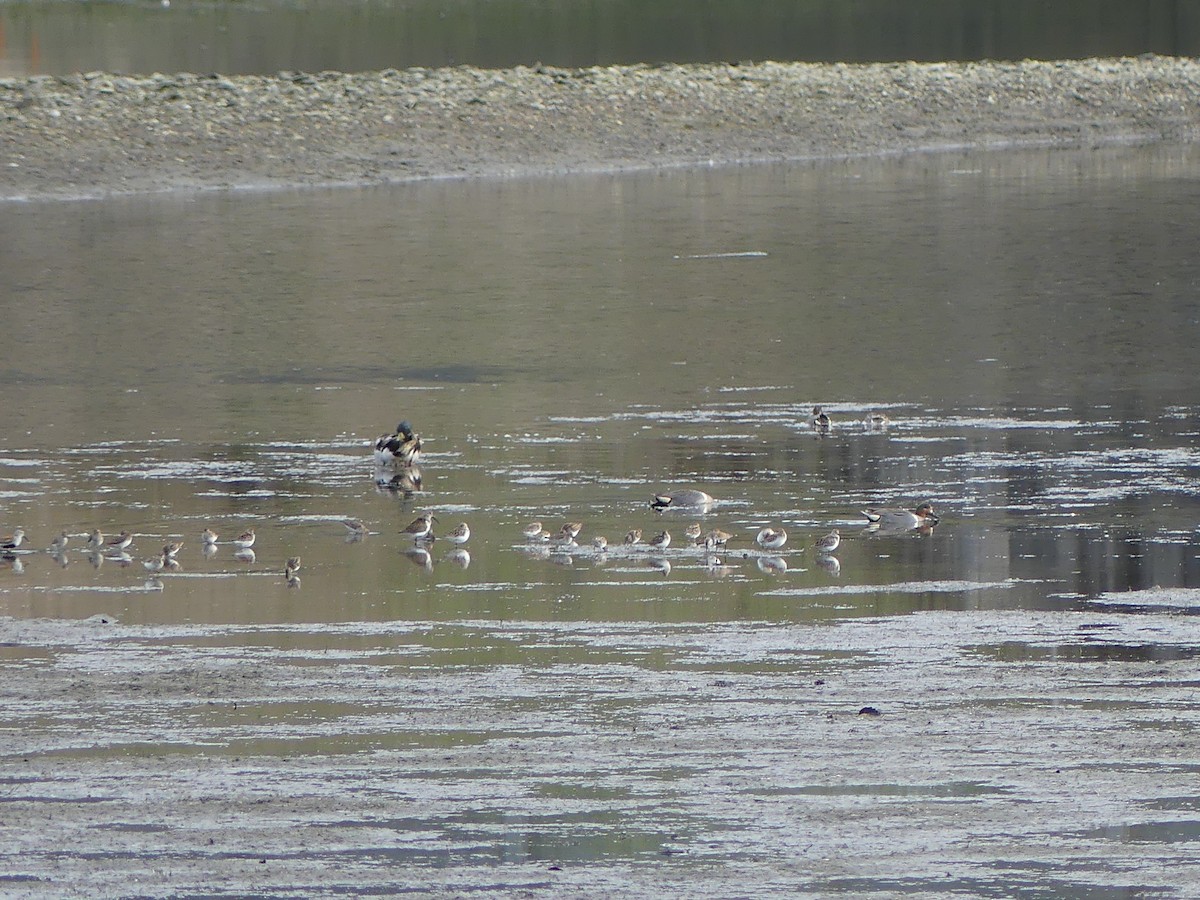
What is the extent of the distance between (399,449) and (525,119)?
829 inches

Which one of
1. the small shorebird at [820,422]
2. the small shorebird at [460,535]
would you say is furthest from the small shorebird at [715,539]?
the small shorebird at [820,422]

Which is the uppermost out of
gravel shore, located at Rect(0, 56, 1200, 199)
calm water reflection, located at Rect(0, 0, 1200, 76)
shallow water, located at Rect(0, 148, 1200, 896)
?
calm water reflection, located at Rect(0, 0, 1200, 76)

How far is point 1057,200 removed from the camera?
94.2 feet

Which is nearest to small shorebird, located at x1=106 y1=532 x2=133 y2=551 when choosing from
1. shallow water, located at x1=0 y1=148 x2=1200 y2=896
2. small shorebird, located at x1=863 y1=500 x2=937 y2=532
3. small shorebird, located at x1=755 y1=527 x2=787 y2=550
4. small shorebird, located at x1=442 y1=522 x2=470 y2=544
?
shallow water, located at x1=0 y1=148 x2=1200 y2=896

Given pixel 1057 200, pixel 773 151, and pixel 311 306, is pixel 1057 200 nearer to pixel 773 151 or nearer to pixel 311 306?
pixel 773 151

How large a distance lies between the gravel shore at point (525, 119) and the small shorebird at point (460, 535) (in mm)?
18711

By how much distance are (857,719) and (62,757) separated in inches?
102

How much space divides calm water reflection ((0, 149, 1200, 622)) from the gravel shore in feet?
6.90

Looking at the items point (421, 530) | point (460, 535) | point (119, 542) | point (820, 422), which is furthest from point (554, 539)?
point (820, 422)

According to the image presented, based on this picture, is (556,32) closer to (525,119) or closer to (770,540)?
(525,119)

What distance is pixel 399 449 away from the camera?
13.0 m

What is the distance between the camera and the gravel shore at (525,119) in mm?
30531

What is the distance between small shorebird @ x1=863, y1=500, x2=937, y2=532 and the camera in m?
11.3

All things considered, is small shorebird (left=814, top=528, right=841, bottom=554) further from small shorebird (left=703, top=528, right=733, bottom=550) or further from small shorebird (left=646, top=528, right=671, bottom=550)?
small shorebird (left=646, top=528, right=671, bottom=550)
